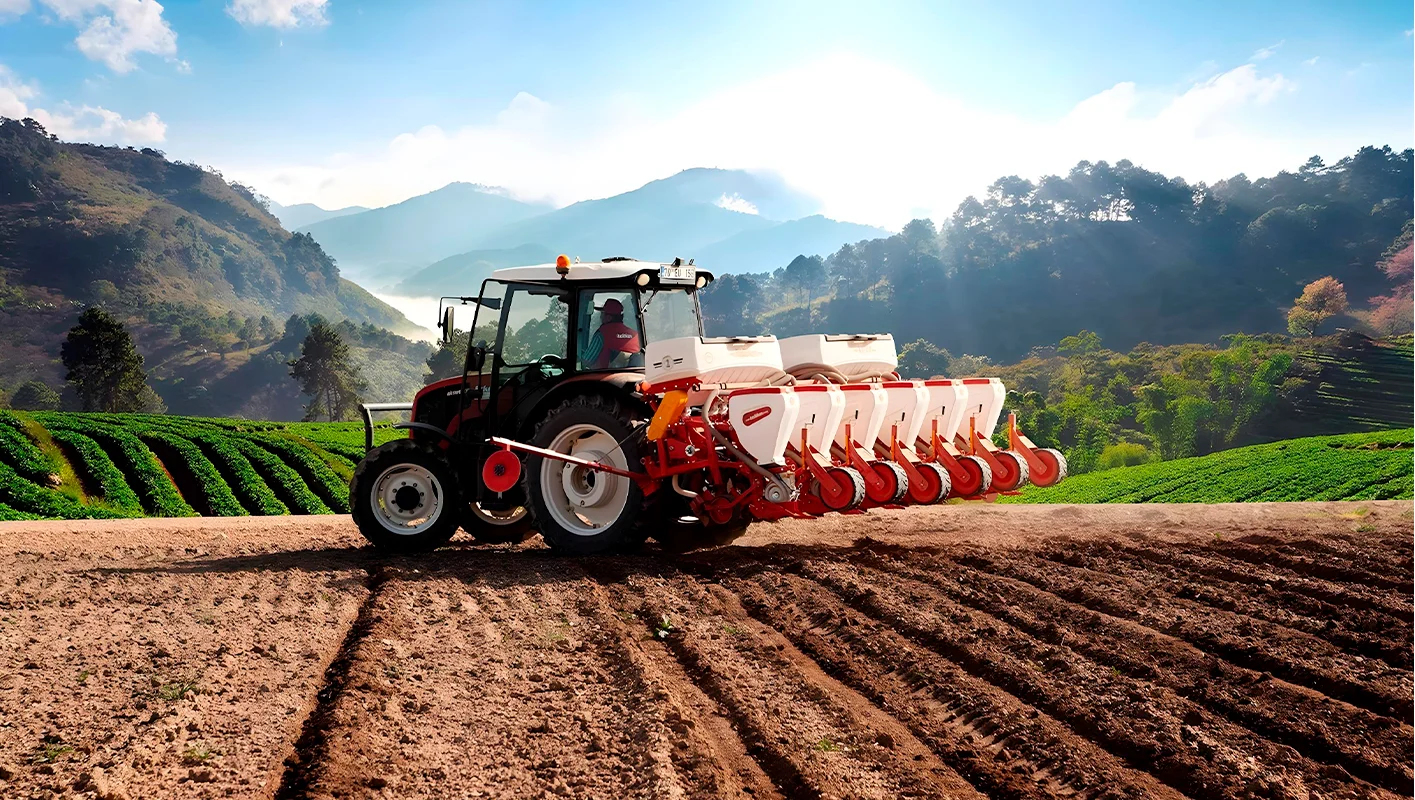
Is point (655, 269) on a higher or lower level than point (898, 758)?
higher

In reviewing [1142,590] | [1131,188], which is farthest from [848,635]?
[1131,188]

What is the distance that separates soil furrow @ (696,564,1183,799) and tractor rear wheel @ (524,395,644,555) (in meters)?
2.19

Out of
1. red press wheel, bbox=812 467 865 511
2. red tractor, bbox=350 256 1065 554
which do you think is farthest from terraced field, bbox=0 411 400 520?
red press wheel, bbox=812 467 865 511

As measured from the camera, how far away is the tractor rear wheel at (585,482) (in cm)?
885

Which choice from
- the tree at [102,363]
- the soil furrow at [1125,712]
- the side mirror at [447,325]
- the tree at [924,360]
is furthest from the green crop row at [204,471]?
the tree at [924,360]

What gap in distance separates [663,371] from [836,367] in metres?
2.19

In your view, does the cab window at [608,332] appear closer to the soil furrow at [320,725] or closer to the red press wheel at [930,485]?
the red press wheel at [930,485]

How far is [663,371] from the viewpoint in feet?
28.6

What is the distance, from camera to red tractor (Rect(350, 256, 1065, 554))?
858cm

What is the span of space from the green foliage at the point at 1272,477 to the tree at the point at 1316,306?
51467 mm

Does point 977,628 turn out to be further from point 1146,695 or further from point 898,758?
point 898,758

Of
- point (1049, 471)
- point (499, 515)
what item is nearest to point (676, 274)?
point (499, 515)

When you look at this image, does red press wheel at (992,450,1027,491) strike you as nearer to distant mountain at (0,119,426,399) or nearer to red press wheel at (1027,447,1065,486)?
red press wheel at (1027,447,1065,486)

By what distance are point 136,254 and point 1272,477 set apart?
143497 millimetres
